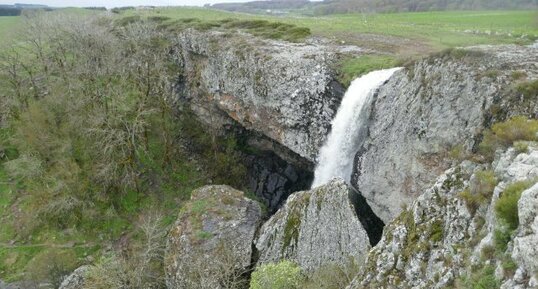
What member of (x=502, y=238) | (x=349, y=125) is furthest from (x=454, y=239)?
(x=349, y=125)

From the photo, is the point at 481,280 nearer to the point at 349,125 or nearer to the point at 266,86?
the point at 349,125

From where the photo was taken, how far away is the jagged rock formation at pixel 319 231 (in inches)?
763

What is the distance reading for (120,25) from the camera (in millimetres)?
50469

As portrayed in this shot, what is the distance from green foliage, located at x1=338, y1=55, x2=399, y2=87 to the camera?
24.1 metres

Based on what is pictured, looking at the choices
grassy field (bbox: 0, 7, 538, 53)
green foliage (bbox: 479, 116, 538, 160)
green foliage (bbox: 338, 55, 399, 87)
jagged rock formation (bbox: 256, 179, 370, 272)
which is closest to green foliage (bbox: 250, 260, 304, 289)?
jagged rock formation (bbox: 256, 179, 370, 272)

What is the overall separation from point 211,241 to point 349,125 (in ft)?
29.9

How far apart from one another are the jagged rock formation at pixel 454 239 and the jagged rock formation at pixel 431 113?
196 inches

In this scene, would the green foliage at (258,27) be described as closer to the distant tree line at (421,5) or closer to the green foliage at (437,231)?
the distant tree line at (421,5)

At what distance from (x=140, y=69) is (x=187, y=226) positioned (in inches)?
697

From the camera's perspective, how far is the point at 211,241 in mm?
23797

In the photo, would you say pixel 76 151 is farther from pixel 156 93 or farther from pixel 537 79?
pixel 537 79

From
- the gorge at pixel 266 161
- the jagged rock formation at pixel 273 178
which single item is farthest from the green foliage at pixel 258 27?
the jagged rock formation at pixel 273 178

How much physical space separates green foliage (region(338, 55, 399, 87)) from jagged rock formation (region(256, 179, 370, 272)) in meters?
6.65

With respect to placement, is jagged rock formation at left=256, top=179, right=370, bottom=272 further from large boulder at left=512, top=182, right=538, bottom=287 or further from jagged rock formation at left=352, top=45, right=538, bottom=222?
large boulder at left=512, top=182, right=538, bottom=287
